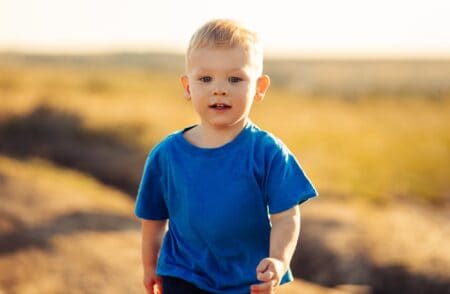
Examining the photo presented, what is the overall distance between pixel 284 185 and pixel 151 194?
0.56 meters

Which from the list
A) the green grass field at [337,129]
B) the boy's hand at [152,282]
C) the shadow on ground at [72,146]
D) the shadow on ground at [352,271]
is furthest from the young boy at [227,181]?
the shadow on ground at [72,146]

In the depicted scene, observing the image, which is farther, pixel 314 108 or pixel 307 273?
pixel 314 108

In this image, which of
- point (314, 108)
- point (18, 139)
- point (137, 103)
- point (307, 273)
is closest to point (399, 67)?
point (314, 108)

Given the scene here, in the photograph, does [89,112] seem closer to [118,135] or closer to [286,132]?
[118,135]

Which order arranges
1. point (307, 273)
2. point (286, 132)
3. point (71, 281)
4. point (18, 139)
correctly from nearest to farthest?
point (71, 281), point (307, 273), point (18, 139), point (286, 132)

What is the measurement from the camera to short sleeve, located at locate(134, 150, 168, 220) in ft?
11.6

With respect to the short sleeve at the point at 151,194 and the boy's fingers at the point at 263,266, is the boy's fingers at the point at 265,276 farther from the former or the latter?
the short sleeve at the point at 151,194

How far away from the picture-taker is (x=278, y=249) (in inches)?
127

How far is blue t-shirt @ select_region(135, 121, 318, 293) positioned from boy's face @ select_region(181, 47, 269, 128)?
113 millimetres

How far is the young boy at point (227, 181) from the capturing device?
3.28 m

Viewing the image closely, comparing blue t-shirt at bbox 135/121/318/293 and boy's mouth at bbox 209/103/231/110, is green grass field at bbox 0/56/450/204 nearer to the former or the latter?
blue t-shirt at bbox 135/121/318/293

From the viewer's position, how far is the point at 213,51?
328 centimetres

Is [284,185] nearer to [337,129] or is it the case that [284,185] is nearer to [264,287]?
[264,287]

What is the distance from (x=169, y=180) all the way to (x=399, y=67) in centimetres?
5973
